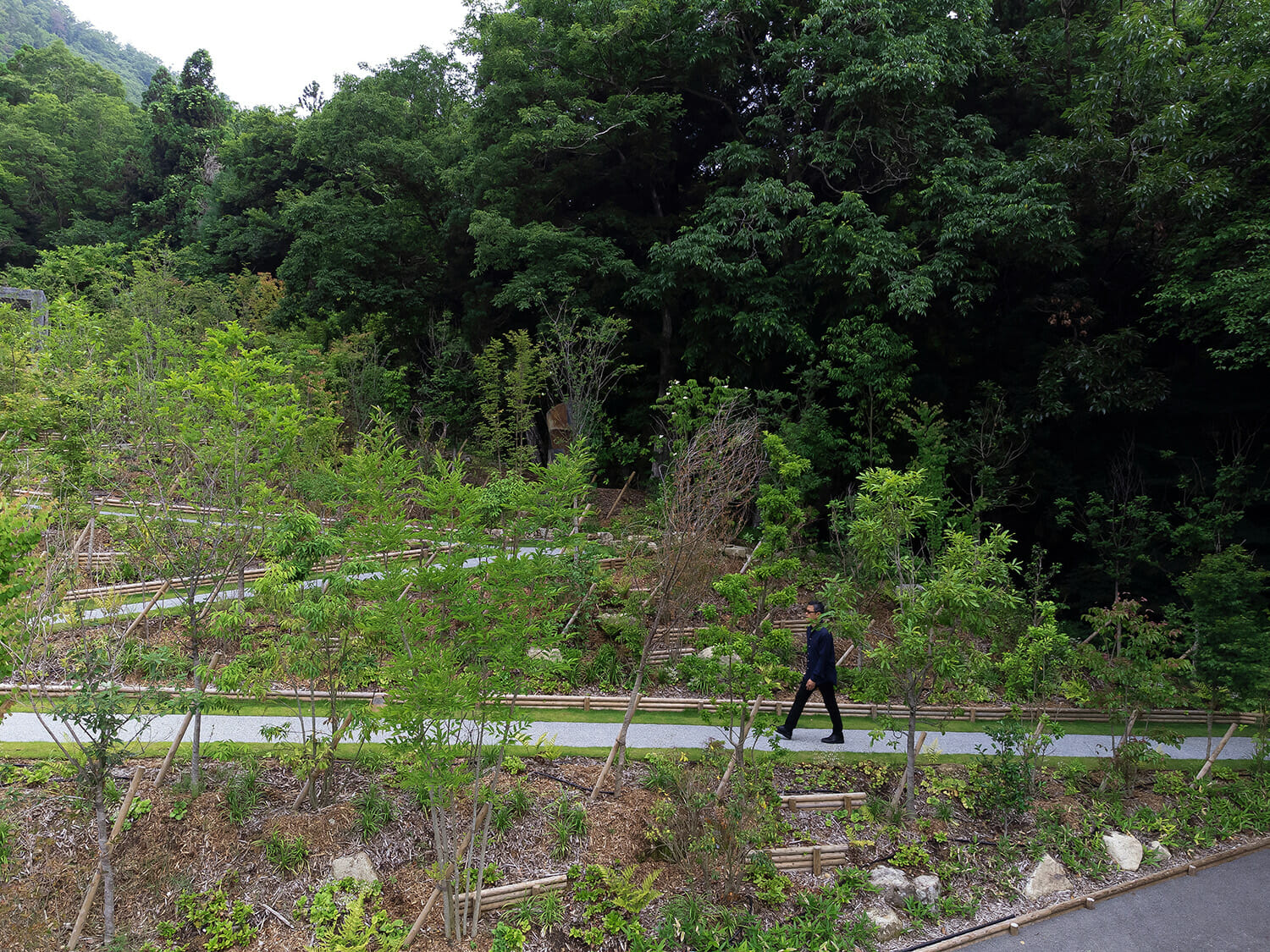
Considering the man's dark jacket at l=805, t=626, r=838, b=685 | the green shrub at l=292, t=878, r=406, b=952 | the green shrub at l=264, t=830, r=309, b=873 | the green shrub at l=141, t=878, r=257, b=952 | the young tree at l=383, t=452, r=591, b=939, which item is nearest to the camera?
the young tree at l=383, t=452, r=591, b=939

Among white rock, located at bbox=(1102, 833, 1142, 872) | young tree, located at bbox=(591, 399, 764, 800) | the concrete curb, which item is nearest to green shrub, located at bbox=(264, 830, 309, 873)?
young tree, located at bbox=(591, 399, 764, 800)

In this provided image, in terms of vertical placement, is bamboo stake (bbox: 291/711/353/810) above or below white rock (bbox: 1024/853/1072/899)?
above

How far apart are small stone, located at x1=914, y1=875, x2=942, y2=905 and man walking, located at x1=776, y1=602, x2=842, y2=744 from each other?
2.01 meters

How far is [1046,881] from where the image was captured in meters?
6.76

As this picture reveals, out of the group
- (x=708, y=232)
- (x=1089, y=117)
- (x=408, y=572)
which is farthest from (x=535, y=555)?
(x=1089, y=117)

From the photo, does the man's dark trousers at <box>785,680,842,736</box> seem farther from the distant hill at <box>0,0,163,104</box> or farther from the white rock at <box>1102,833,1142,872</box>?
the distant hill at <box>0,0,163,104</box>

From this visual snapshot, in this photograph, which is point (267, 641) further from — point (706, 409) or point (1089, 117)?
point (1089, 117)

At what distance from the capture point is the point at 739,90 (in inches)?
699

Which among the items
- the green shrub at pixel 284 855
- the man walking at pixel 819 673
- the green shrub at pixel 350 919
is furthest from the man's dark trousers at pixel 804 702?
the green shrub at pixel 284 855

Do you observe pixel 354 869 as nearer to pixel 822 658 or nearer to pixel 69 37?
pixel 822 658

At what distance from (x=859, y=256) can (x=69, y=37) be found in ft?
350

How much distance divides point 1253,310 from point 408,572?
13.1 m

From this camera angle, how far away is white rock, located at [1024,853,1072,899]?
21.9 ft

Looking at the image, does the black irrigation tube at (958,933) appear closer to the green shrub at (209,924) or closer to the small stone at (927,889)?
the small stone at (927,889)
